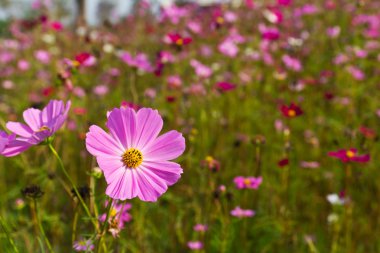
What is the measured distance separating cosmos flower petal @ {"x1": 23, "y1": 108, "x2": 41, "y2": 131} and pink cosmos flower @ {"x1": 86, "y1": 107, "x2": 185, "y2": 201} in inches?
6.0

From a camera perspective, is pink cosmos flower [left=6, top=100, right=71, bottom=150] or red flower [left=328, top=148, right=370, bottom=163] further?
red flower [left=328, top=148, right=370, bottom=163]

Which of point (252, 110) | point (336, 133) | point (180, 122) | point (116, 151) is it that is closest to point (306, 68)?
point (252, 110)

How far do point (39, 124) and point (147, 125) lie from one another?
0.66ft

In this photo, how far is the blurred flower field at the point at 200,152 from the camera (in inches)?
28.2

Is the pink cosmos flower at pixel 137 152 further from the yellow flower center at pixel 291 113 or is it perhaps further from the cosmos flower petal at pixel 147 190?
the yellow flower center at pixel 291 113

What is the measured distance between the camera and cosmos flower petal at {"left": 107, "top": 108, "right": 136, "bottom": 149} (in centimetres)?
67

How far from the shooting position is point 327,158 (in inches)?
90.7

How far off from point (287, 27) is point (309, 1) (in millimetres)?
1321

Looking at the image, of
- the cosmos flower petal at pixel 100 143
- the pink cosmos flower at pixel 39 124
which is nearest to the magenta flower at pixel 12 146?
the pink cosmos flower at pixel 39 124

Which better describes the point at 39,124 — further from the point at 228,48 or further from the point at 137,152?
the point at 228,48

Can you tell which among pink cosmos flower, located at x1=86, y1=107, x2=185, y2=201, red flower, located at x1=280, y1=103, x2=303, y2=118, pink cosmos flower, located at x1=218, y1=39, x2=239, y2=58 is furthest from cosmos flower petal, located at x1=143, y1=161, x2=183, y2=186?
pink cosmos flower, located at x1=218, y1=39, x2=239, y2=58

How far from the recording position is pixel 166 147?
0.71 meters

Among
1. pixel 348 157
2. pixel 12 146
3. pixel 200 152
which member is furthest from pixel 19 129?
pixel 200 152

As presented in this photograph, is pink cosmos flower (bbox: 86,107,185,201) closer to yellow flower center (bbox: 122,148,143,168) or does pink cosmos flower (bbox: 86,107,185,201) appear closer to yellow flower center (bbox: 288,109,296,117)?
yellow flower center (bbox: 122,148,143,168)
